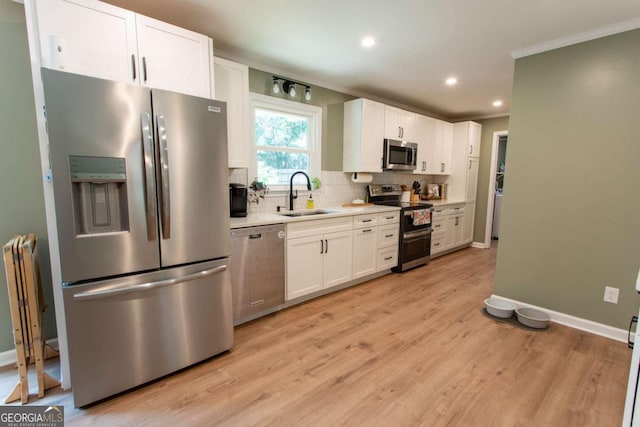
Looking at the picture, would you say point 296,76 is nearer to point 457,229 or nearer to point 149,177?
point 149,177

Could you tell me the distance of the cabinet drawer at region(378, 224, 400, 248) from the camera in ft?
12.8

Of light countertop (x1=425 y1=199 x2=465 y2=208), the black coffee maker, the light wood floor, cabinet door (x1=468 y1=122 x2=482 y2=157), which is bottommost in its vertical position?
the light wood floor

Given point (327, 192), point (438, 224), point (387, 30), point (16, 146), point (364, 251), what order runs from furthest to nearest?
1. point (438, 224)
2. point (327, 192)
3. point (364, 251)
4. point (387, 30)
5. point (16, 146)

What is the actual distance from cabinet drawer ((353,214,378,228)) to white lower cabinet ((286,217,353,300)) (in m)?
0.11

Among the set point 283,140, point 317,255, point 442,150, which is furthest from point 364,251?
point 442,150

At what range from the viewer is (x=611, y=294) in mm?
2547

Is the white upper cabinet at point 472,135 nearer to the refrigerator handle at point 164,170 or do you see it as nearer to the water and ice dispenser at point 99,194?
the refrigerator handle at point 164,170

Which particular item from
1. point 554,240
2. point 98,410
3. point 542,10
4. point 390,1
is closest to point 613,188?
point 554,240

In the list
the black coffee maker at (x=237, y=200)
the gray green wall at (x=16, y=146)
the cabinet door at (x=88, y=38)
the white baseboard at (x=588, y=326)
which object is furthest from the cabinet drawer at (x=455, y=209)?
the gray green wall at (x=16, y=146)

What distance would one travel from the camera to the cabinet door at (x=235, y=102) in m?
2.67

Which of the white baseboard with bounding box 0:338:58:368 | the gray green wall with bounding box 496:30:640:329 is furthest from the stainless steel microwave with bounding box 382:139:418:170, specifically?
the white baseboard with bounding box 0:338:58:368

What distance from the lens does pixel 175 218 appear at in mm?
1914

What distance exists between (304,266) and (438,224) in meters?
2.79

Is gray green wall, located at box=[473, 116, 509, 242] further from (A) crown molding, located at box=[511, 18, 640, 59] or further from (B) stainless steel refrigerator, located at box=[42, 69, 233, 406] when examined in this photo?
(B) stainless steel refrigerator, located at box=[42, 69, 233, 406]
